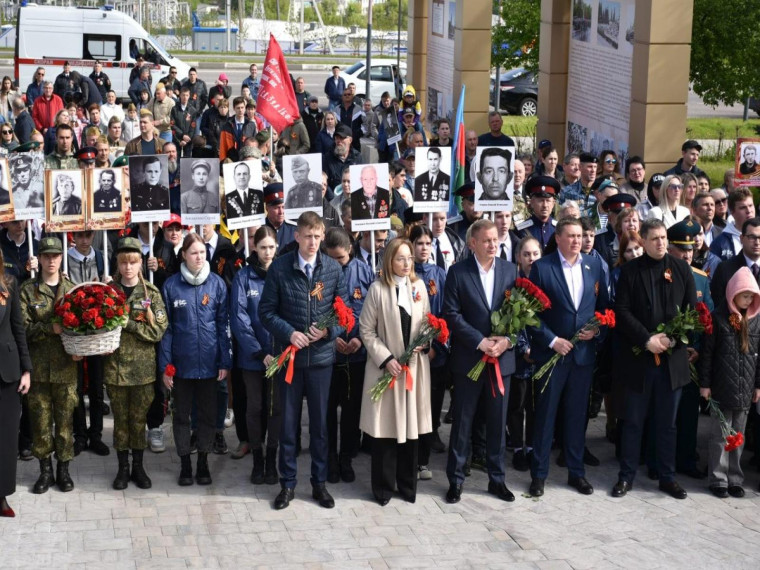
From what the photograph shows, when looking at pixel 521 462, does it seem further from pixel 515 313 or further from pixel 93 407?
pixel 93 407

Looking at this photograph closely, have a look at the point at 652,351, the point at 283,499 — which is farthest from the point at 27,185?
the point at 652,351

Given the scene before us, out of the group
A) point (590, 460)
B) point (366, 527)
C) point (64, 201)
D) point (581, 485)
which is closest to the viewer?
point (366, 527)

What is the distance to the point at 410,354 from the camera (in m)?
8.90

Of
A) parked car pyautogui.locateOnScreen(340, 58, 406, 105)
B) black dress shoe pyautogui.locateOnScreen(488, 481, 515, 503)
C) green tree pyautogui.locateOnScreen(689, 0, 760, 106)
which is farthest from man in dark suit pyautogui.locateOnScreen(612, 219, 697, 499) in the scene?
parked car pyautogui.locateOnScreen(340, 58, 406, 105)

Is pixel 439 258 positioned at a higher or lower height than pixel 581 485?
higher

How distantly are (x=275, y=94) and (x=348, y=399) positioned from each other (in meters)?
5.93

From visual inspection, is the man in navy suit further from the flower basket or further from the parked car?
the parked car

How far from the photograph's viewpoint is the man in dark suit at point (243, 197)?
11154 millimetres

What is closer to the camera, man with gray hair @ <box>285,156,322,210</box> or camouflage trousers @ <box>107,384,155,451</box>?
camouflage trousers @ <box>107,384,155,451</box>

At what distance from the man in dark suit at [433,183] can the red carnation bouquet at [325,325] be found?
9.14 ft

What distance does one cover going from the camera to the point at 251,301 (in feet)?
31.4

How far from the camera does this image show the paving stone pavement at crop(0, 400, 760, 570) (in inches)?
318

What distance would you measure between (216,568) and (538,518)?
2.55 m

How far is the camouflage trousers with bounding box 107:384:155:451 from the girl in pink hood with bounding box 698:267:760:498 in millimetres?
4574
